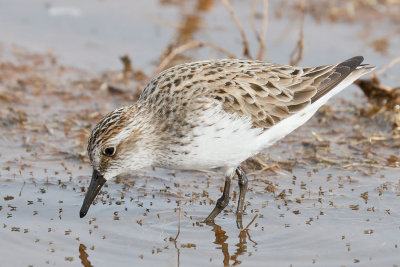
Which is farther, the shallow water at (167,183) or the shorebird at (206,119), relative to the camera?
the shorebird at (206,119)

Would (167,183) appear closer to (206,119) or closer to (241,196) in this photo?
(241,196)

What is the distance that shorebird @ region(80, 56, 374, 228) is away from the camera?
750 cm

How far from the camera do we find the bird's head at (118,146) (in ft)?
24.7

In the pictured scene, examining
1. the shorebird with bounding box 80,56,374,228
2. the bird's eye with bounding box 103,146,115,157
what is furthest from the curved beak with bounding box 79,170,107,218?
the bird's eye with bounding box 103,146,115,157

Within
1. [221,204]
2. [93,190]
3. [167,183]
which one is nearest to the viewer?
[93,190]

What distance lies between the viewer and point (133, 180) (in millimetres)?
9219

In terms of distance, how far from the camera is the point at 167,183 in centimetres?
919

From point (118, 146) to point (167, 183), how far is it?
1.73m

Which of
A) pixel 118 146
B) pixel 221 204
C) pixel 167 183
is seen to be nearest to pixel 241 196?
pixel 221 204

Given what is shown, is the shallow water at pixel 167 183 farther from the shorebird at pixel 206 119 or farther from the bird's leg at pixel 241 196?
the shorebird at pixel 206 119

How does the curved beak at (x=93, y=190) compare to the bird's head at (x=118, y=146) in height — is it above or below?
below

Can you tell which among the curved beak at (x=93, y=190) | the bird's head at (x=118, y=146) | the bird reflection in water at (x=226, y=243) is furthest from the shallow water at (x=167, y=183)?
the bird's head at (x=118, y=146)

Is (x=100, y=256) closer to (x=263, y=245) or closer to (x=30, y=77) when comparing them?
(x=263, y=245)

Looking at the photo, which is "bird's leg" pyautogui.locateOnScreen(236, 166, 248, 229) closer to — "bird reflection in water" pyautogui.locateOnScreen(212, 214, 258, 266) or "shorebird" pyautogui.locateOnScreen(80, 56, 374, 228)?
"shorebird" pyautogui.locateOnScreen(80, 56, 374, 228)
